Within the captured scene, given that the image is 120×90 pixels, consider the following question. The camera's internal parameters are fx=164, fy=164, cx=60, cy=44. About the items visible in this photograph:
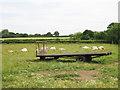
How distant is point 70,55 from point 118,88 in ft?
28.9

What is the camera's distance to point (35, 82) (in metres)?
8.43

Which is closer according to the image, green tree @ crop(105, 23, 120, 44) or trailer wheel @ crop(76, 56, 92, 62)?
trailer wheel @ crop(76, 56, 92, 62)

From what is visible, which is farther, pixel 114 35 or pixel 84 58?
pixel 114 35

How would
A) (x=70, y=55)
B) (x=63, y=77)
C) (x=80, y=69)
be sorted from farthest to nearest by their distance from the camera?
(x=70, y=55) < (x=80, y=69) < (x=63, y=77)

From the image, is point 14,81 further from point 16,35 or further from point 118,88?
point 16,35

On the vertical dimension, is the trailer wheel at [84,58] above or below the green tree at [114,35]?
below

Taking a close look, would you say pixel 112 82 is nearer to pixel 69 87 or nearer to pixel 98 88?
pixel 98 88

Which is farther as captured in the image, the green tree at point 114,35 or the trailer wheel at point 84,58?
the green tree at point 114,35

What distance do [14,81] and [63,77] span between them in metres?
2.88

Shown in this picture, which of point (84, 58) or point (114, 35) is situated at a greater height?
point (114, 35)

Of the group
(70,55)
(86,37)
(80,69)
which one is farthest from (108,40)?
(80,69)

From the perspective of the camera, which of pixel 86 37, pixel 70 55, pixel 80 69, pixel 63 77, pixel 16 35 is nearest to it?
pixel 63 77

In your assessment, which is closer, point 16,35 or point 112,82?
point 112,82

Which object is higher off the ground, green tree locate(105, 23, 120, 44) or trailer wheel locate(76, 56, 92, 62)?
green tree locate(105, 23, 120, 44)
